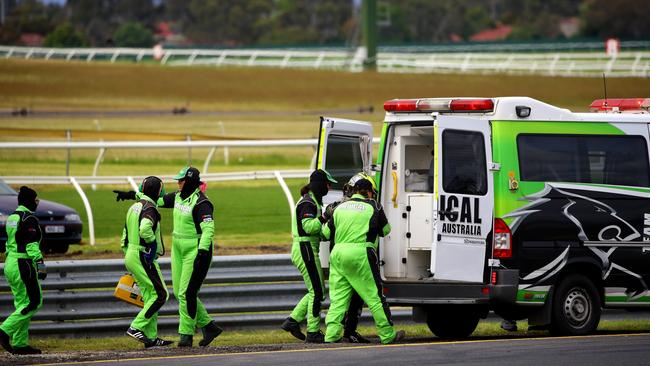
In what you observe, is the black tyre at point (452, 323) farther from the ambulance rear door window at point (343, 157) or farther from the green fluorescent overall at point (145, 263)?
the green fluorescent overall at point (145, 263)

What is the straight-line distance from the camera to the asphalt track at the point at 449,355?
9625 millimetres

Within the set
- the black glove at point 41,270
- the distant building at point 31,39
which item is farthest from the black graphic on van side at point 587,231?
the distant building at point 31,39

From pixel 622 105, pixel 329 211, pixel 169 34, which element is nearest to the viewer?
pixel 329 211

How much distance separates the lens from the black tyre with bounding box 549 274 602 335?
1184 centimetres

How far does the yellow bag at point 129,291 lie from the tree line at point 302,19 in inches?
2944

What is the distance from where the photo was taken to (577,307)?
39.3ft

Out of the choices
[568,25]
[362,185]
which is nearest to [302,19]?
[568,25]

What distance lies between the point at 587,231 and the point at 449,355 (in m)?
2.65

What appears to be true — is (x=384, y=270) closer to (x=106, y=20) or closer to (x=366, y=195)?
(x=366, y=195)

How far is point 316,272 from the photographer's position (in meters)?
12.0

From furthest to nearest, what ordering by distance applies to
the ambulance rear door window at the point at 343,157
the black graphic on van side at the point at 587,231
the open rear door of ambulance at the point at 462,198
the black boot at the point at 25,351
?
the ambulance rear door window at the point at 343,157 → the black boot at the point at 25,351 → the black graphic on van side at the point at 587,231 → the open rear door of ambulance at the point at 462,198

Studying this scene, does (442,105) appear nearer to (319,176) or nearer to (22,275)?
(319,176)

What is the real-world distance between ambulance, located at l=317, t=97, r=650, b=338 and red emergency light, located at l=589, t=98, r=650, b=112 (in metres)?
0.41

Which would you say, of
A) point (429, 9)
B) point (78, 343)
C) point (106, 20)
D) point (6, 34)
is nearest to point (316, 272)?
point (78, 343)
